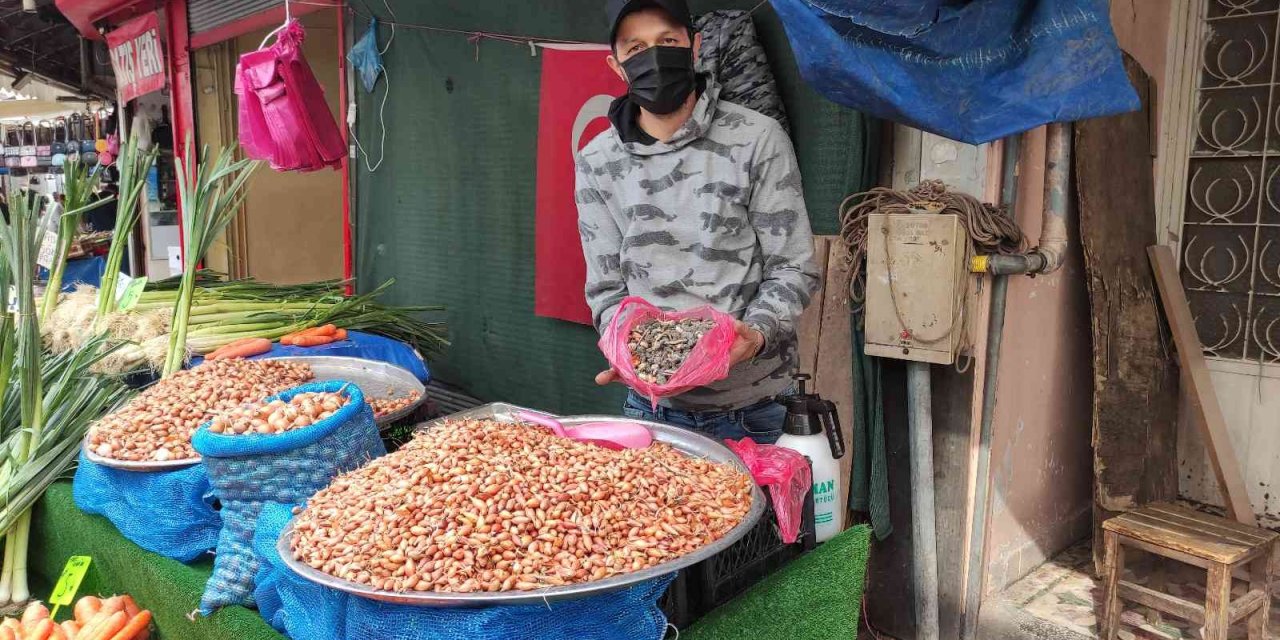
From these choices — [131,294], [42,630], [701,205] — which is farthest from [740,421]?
[131,294]

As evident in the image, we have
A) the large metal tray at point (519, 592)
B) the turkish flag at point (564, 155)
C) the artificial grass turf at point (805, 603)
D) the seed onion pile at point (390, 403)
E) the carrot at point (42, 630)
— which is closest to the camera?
the large metal tray at point (519, 592)

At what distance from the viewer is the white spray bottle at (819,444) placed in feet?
6.50

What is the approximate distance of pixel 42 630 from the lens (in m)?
1.93

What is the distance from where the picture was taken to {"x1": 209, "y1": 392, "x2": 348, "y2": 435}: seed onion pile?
1542mm

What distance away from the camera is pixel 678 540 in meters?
1.28

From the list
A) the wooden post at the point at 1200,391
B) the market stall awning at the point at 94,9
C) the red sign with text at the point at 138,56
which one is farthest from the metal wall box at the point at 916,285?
the market stall awning at the point at 94,9

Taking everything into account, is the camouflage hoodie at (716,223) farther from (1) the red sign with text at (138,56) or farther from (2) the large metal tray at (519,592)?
(1) the red sign with text at (138,56)

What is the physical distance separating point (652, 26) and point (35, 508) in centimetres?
220

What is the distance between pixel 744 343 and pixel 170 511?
4.07ft

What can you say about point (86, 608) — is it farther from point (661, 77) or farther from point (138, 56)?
point (138, 56)

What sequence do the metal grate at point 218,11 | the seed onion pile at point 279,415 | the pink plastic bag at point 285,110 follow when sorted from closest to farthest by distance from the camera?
the seed onion pile at point 279,415 → the pink plastic bag at point 285,110 → the metal grate at point 218,11

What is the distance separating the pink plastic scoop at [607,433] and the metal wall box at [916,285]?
1.02m

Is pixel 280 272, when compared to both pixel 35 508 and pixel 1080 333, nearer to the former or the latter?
pixel 35 508

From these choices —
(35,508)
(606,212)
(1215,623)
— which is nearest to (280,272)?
(35,508)
